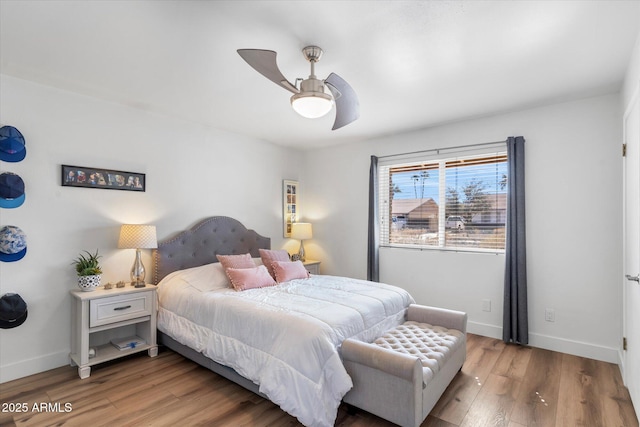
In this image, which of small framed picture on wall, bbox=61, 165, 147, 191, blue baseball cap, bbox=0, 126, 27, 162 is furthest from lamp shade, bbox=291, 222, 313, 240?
blue baseball cap, bbox=0, 126, 27, 162

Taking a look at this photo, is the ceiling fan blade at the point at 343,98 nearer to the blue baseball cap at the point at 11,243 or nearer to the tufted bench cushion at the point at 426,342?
the tufted bench cushion at the point at 426,342

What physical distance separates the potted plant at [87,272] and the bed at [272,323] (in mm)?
585

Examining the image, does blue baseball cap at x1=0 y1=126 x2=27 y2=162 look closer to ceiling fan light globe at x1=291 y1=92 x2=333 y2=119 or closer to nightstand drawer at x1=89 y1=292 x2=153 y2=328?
nightstand drawer at x1=89 y1=292 x2=153 y2=328

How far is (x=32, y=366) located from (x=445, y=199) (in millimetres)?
4524

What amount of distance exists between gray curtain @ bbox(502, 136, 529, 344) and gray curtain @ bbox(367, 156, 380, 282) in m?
1.61

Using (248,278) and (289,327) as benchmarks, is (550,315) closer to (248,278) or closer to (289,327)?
(289,327)

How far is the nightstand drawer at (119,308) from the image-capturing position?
111 inches

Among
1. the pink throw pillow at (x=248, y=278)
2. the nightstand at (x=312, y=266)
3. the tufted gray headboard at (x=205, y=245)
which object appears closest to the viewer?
the pink throw pillow at (x=248, y=278)

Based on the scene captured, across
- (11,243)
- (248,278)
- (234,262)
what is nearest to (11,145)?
(11,243)

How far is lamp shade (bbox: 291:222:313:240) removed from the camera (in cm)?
502

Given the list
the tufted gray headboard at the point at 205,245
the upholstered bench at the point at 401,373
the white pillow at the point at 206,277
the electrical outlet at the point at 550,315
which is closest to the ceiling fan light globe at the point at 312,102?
the upholstered bench at the point at 401,373

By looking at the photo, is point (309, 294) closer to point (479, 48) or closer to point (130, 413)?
point (130, 413)

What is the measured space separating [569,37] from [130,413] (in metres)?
3.88

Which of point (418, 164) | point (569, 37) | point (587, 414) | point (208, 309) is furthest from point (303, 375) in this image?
point (418, 164)
